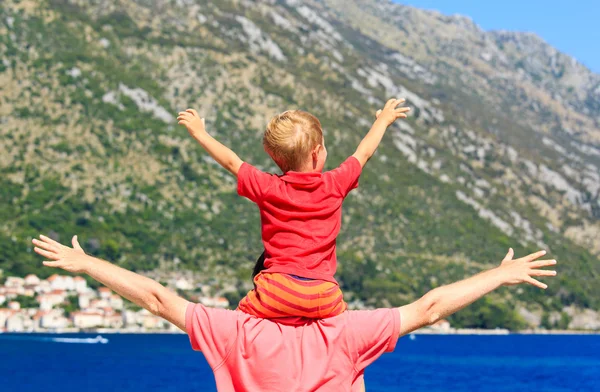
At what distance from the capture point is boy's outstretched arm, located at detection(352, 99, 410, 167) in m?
4.62

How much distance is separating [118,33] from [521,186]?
257ft

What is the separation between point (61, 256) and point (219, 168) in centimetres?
13303

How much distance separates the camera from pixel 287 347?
408cm

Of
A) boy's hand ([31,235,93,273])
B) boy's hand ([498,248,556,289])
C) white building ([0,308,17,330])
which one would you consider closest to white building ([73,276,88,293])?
white building ([0,308,17,330])

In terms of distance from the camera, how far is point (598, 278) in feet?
550

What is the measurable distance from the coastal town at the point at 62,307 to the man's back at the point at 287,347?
12104 cm

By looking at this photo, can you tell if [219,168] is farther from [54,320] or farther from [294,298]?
[294,298]

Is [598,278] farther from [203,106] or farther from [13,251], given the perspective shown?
[13,251]

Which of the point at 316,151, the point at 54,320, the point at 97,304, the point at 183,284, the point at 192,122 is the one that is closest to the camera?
the point at 316,151

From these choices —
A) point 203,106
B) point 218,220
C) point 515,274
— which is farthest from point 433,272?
point 515,274

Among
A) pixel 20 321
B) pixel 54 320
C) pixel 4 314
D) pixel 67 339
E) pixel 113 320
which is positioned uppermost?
pixel 113 320

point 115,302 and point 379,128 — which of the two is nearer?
point 379,128

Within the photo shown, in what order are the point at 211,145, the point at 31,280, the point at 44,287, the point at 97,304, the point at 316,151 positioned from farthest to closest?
1. the point at 97,304
2. the point at 44,287
3. the point at 31,280
4. the point at 211,145
5. the point at 316,151

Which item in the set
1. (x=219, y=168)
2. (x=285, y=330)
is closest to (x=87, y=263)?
(x=285, y=330)
